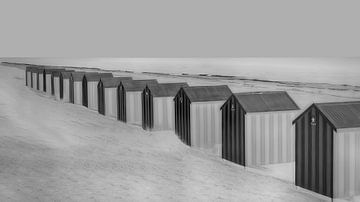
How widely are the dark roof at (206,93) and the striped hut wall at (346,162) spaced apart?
1142 centimetres

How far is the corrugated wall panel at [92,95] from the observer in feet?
155

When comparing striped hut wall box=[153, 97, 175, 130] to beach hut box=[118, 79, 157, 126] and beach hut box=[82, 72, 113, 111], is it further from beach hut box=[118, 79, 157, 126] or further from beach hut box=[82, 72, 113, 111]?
beach hut box=[82, 72, 113, 111]

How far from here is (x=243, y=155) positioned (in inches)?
938

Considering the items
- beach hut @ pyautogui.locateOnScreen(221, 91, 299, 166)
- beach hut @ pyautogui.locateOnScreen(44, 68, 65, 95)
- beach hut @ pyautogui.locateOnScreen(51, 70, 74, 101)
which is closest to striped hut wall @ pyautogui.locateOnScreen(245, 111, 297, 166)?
beach hut @ pyautogui.locateOnScreen(221, 91, 299, 166)

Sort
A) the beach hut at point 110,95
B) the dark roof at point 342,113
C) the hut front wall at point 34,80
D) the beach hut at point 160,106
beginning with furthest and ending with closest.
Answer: the hut front wall at point 34,80 < the beach hut at point 110,95 < the beach hut at point 160,106 < the dark roof at point 342,113

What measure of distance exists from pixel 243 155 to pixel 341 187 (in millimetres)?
6346

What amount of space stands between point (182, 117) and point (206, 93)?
7.09ft

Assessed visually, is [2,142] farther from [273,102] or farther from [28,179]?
[273,102]

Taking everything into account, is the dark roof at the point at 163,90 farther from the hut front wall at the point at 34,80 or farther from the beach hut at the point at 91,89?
the hut front wall at the point at 34,80

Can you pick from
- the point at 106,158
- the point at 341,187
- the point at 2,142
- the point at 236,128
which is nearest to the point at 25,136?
the point at 2,142

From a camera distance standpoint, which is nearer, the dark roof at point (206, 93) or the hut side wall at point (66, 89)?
the dark roof at point (206, 93)

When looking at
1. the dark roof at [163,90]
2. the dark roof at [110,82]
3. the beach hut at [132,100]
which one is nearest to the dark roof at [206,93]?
the dark roof at [163,90]

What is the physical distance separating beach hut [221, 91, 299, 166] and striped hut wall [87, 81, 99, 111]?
78.9ft

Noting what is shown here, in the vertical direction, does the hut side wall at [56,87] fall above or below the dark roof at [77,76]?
below
